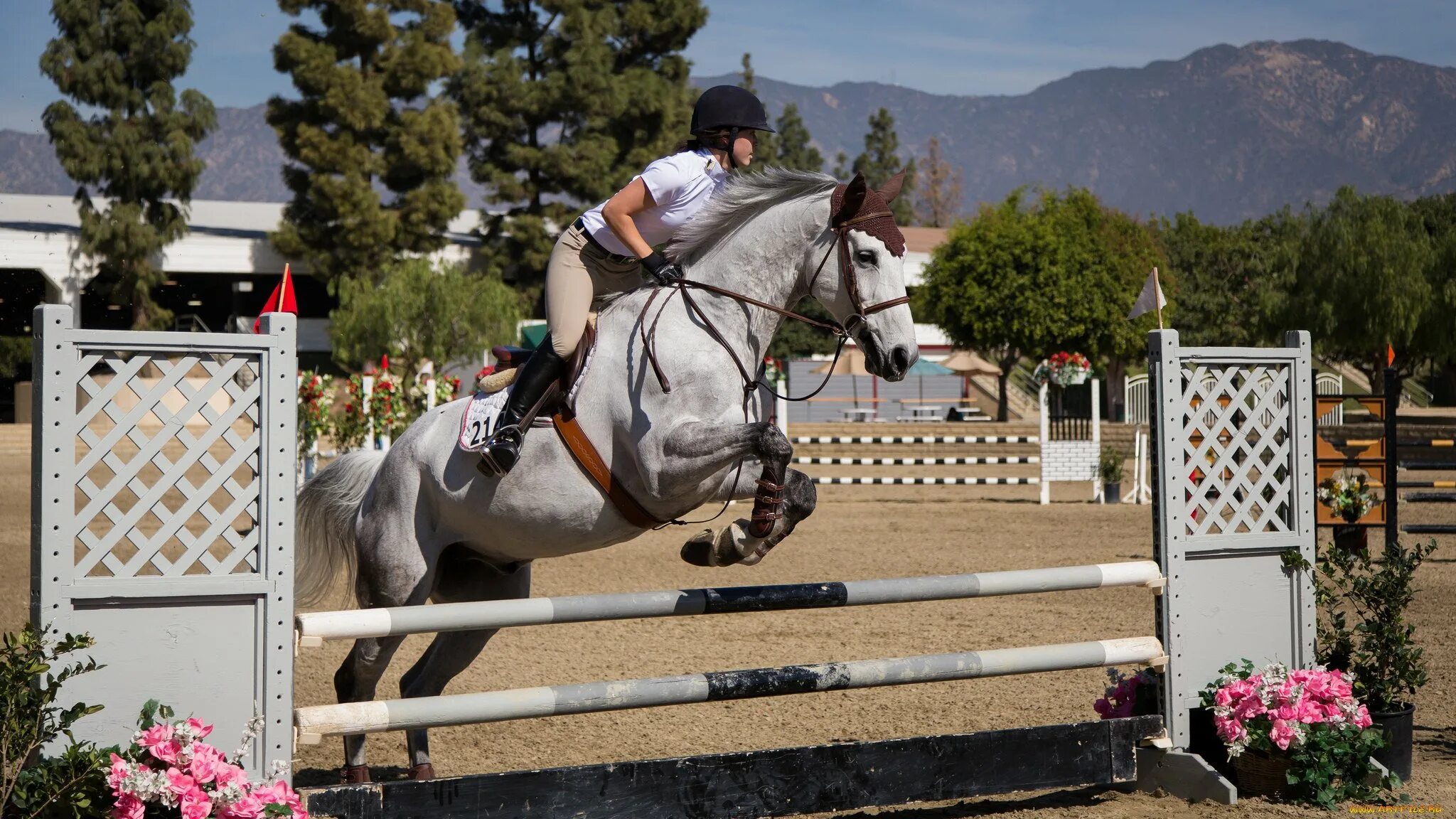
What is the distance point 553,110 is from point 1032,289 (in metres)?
15.1

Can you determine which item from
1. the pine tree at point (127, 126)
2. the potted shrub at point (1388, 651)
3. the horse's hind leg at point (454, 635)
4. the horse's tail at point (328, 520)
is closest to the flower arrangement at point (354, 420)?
the horse's tail at point (328, 520)

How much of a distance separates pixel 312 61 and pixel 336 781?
106 feet

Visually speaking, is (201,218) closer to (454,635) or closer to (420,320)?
(420,320)

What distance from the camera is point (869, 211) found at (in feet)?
13.1

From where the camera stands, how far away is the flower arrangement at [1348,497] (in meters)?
9.59

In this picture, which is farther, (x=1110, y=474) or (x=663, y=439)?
(x=1110, y=474)

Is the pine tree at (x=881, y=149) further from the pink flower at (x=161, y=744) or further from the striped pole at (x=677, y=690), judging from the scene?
the pink flower at (x=161, y=744)

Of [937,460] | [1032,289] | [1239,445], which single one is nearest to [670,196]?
[1239,445]

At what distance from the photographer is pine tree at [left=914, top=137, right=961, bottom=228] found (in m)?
97.6

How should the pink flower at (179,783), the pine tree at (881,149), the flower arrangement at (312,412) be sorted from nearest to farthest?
the pink flower at (179,783) < the flower arrangement at (312,412) < the pine tree at (881,149)

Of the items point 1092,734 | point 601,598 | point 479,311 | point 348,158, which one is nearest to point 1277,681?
point 1092,734

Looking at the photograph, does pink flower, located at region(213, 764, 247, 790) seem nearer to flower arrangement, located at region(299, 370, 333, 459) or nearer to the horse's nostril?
the horse's nostril

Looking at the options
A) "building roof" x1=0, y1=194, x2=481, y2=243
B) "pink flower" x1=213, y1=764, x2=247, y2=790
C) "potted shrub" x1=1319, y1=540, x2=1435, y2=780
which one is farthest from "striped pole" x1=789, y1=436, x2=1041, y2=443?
"building roof" x1=0, y1=194, x2=481, y2=243

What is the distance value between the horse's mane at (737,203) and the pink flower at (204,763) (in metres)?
2.07
